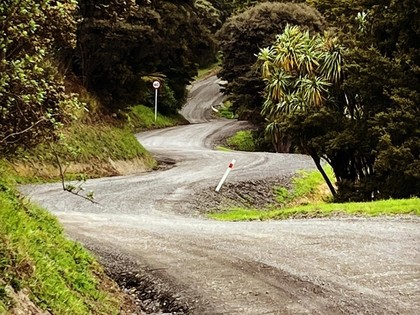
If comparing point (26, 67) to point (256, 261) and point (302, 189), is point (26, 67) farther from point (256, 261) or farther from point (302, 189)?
point (302, 189)

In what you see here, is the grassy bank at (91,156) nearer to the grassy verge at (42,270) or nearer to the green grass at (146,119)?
the grassy verge at (42,270)

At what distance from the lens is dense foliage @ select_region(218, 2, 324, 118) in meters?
38.5

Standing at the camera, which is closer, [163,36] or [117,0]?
[117,0]

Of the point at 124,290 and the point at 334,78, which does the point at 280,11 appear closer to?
the point at 334,78

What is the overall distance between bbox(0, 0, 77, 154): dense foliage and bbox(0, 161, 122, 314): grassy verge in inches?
32.9

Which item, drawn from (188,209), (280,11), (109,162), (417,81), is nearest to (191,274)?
(188,209)

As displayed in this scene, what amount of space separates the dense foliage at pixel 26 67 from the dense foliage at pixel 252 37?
2925 cm

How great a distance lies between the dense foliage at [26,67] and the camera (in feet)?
17.4

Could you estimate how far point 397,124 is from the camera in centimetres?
1512

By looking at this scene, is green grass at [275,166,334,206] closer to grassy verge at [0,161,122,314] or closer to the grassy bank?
the grassy bank

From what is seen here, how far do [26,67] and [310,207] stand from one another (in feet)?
30.1

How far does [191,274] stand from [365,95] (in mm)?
11307

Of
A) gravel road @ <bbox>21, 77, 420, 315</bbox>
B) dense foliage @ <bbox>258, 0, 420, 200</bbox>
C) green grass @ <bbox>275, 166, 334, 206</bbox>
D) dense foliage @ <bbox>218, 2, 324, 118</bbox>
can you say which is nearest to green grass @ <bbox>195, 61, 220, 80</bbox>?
dense foliage @ <bbox>218, 2, 324, 118</bbox>

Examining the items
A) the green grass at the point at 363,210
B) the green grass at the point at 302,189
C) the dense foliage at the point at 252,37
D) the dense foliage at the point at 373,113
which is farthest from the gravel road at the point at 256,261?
the dense foliage at the point at 252,37
